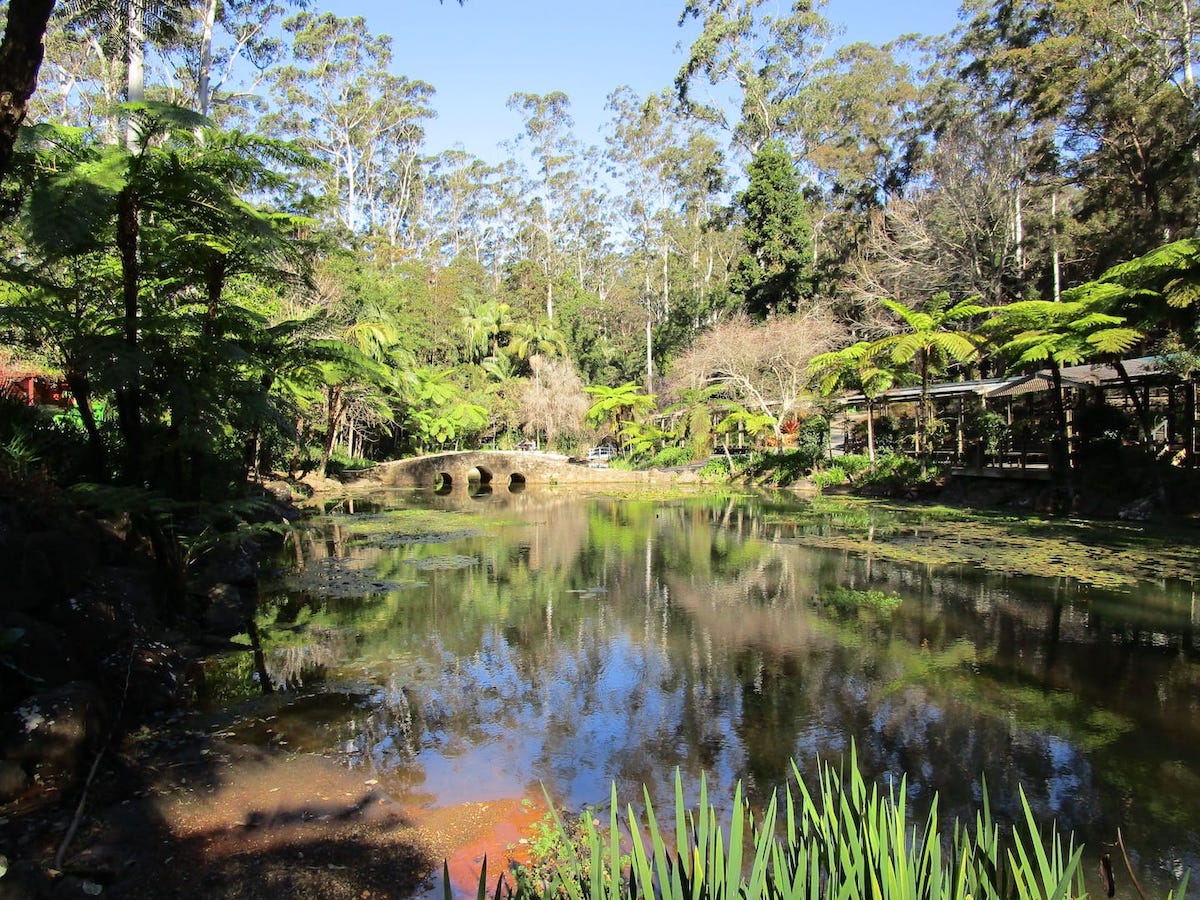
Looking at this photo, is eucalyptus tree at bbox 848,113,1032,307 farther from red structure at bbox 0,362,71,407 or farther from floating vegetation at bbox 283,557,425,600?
red structure at bbox 0,362,71,407

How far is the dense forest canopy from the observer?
7.04 metres

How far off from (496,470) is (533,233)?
24146mm

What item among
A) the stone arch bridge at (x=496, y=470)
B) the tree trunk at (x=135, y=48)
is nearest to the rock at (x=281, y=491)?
the tree trunk at (x=135, y=48)

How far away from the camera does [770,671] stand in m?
6.58

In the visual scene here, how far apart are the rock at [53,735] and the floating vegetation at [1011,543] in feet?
33.6

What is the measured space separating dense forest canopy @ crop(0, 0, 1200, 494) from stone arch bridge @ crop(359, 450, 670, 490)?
2.43 meters

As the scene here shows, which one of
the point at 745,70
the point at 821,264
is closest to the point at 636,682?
the point at 821,264

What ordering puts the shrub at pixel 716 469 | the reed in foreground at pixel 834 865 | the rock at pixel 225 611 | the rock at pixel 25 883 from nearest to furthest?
1. the reed in foreground at pixel 834 865
2. the rock at pixel 25 883
3. the rock at pixel 225 611
4. the shrub at pixel 716 469

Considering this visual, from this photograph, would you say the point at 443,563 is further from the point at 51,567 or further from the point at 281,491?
the point at 281,491

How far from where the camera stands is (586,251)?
4953 centimetres

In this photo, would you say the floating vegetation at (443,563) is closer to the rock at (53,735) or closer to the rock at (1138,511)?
the rock at (53,735)

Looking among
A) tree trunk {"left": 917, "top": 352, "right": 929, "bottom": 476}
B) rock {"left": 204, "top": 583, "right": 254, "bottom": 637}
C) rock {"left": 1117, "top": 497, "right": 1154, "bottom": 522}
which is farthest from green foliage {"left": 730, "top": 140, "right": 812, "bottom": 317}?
rock {"left": 204, "top": 583, "right": 254, "bottom": 637}

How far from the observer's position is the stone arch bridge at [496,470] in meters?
28.2

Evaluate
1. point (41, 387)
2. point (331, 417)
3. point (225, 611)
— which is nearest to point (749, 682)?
point (225, 611)
